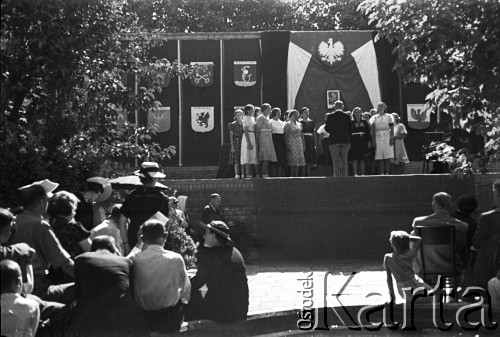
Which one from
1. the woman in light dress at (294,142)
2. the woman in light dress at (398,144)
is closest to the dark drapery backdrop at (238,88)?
the woman in light dress at (398,144)

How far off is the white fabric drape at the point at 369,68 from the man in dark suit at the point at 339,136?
679 cm

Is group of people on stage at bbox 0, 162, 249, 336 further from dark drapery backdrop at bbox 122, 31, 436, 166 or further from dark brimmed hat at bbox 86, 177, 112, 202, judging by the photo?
dark drapery backdrop at bbox 122, 31, 436, 166

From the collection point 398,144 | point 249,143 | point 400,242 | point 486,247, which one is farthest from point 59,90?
point 398,144

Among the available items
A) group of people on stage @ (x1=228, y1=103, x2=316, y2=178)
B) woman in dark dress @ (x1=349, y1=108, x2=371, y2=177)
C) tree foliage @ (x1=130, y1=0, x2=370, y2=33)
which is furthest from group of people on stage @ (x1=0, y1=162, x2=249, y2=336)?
tree foliage @ (x1=130, y1=0, x2=370, y2=33)

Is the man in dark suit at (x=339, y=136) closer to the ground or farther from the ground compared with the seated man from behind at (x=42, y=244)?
farther from the ground

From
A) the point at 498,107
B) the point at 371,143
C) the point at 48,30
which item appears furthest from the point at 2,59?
the point at 371,143

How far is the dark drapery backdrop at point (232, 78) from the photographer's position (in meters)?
27.9

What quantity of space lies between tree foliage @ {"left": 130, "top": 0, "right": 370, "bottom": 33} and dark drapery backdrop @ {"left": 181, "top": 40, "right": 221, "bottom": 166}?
1574 centimetres

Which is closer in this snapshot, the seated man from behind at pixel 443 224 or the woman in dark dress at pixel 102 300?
the woman in dark dress at pixel 102 300

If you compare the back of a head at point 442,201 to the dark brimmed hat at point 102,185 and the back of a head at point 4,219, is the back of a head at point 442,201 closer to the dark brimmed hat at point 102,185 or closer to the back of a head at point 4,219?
the dark brimmed hat at point 102,185

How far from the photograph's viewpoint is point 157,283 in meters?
9.38

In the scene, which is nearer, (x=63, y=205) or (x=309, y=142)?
A: (x=63, y=205)

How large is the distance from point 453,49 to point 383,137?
9.85 meters

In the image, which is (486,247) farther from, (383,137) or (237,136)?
(383,137)
